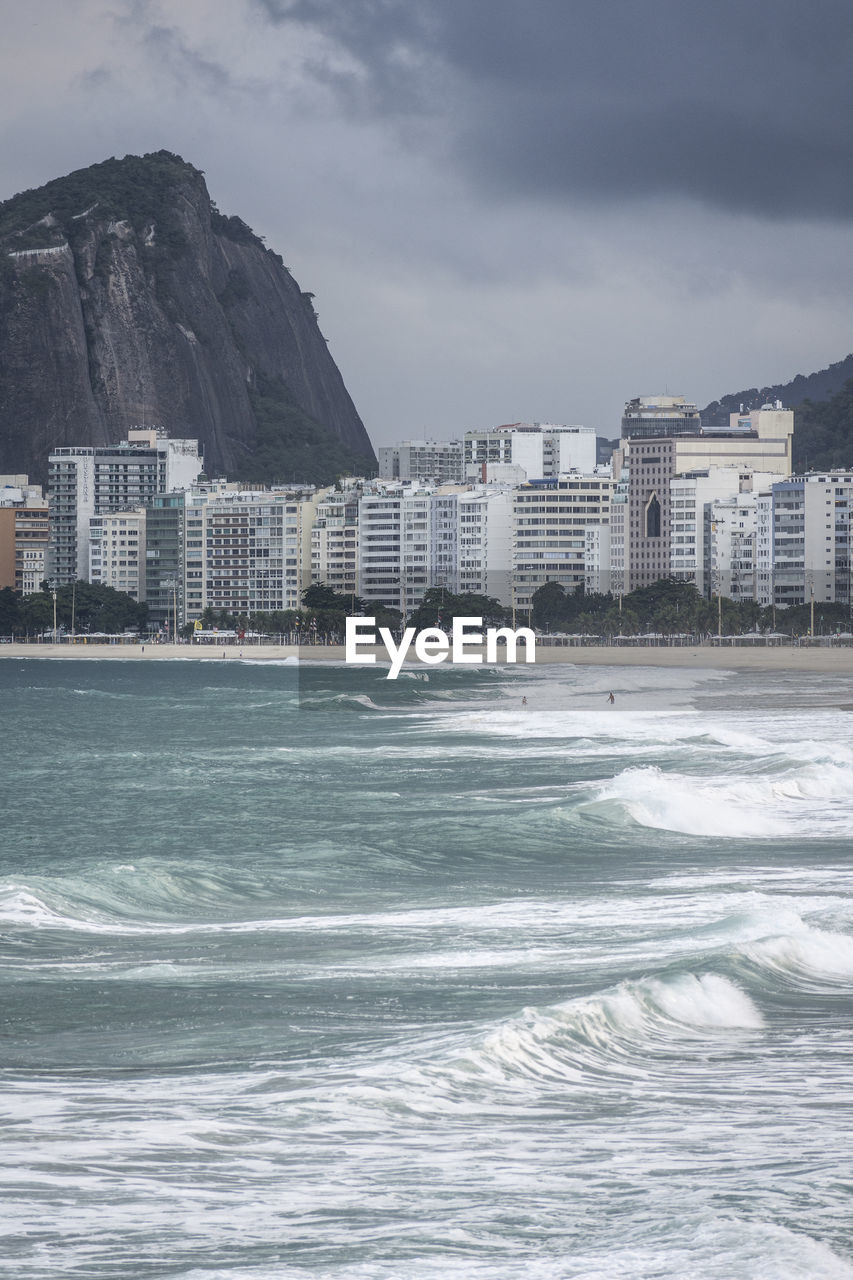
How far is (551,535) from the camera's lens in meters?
189

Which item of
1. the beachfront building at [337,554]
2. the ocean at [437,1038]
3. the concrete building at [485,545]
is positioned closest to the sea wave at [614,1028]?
the ocean at [437,1038]

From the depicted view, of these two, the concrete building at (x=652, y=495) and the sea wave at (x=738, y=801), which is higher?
the concrete building at (x=652, y=495)

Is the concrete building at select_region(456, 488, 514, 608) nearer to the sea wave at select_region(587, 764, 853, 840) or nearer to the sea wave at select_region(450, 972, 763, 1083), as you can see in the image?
the sea wave at select_region(587, 764, 853, 840)

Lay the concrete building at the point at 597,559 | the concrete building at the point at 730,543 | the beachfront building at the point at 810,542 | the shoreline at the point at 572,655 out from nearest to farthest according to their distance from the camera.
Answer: the shoreline at the point at 572,655 < the beachfront building at the point at 810,542 < the concrete building at the point at 730,543 < the concrete building at the point at 597,559

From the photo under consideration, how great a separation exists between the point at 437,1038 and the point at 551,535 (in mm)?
174177

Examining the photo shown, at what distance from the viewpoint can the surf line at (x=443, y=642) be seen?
139375mm

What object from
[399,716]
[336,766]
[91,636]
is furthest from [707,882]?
[91,636]

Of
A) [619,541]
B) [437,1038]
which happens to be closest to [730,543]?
[619,541]

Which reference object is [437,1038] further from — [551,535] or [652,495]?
[652,495]

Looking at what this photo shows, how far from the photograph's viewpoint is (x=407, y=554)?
637ft

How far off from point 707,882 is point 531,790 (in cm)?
1454

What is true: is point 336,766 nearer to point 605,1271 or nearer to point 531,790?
point 531,790

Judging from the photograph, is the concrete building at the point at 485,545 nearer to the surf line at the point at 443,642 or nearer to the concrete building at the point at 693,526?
the concrete building at the point at 693,526

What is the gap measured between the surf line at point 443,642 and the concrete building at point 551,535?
1781 cm
